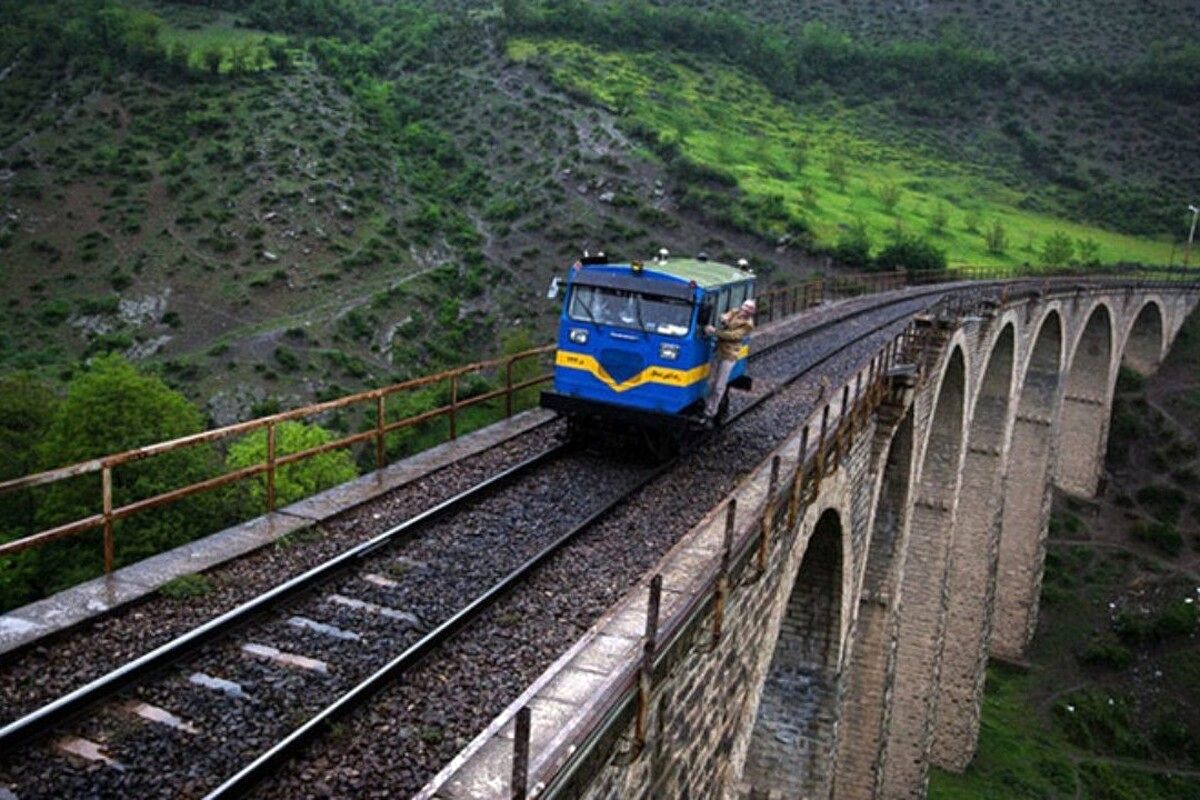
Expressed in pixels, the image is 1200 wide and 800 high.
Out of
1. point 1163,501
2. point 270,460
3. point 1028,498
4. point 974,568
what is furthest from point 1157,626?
point 270,460

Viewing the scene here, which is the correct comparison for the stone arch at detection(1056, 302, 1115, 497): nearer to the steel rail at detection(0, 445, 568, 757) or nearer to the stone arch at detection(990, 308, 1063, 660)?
the stone arch at detection(990, 308, 1063, 660)

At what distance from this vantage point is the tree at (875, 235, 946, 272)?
2112 inches

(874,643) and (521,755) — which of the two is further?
(874,643)

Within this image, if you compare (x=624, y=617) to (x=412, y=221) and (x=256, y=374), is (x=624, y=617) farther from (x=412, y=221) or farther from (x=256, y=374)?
(x=412, y=221)

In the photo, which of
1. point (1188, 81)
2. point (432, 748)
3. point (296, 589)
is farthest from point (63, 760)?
point (1188, 81)

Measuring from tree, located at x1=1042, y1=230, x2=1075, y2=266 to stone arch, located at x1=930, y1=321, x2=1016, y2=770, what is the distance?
36.4m

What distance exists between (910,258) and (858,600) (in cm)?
4248

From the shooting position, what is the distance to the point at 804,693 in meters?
13.7

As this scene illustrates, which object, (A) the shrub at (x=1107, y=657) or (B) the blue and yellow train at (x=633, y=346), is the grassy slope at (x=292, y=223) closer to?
(A) the shrub at (x=1107, y=657)

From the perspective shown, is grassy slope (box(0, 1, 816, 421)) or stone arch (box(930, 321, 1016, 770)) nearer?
stone arch (box(930, 321, 1016, 770))

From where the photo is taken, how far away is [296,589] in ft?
25.2

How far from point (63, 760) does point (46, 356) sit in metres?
40.5

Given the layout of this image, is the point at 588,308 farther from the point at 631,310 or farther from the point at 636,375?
the point at 636,375

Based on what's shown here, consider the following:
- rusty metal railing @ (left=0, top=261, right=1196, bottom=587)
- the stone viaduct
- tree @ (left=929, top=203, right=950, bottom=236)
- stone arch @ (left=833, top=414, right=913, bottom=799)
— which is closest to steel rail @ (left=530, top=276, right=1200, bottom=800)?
the stone viaduct
